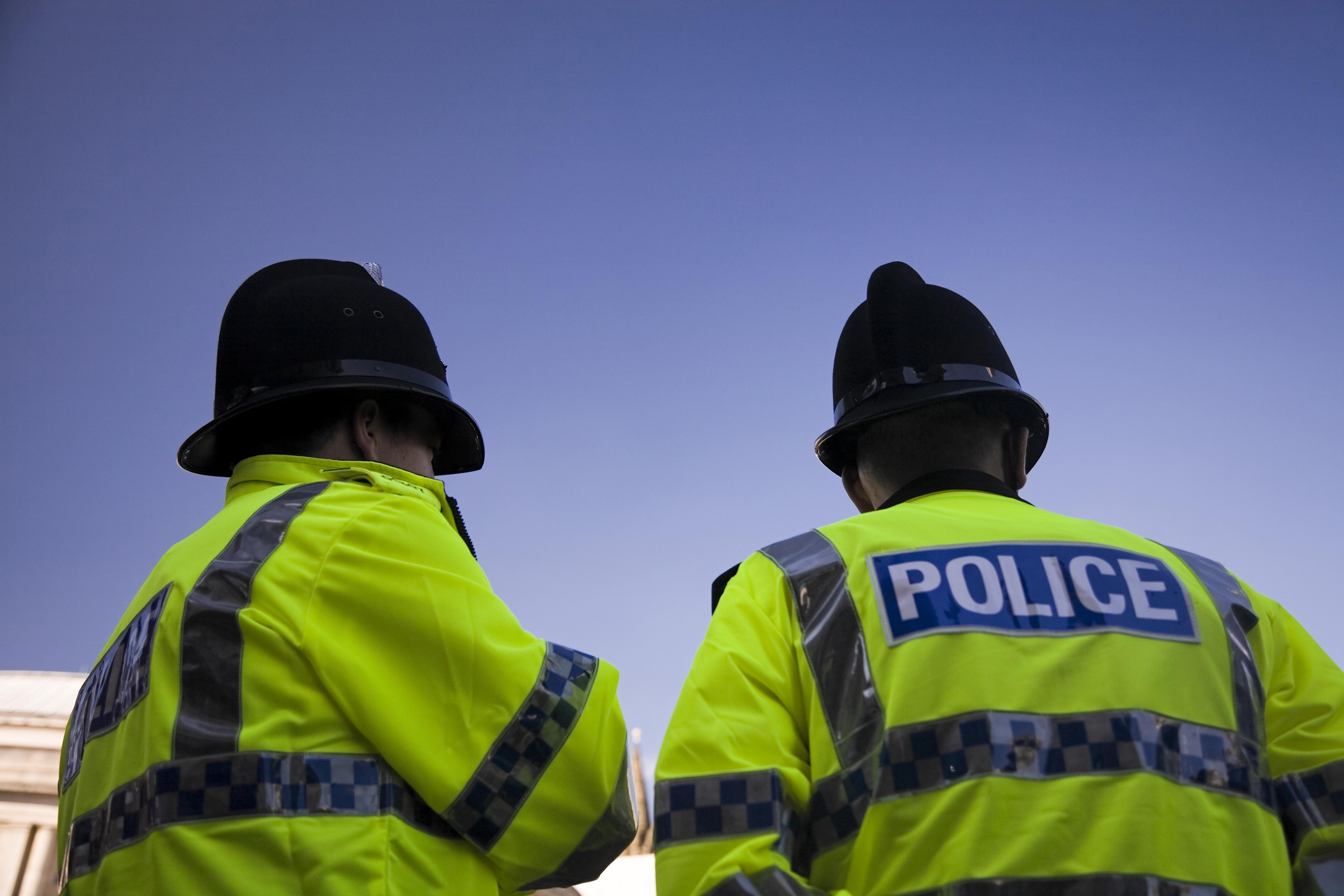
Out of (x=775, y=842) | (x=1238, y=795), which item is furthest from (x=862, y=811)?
(x=1238, y=795)

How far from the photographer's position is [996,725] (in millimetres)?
1774

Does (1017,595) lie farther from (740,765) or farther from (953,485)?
(740,765)

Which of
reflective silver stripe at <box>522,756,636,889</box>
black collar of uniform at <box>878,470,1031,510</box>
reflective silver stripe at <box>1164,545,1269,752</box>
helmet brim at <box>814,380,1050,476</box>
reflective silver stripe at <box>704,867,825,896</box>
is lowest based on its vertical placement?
reflective silver stripe at <box>704,867,825,896</box>

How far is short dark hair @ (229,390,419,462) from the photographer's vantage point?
255 cm

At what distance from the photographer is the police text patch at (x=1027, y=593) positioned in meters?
1.89

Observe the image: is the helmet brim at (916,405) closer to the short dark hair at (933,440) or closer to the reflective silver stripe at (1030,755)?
the short dark hair at (933,440)

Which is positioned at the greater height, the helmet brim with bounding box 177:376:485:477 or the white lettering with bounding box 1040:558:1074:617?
the helmet brim with bounding box 177:376:485:477

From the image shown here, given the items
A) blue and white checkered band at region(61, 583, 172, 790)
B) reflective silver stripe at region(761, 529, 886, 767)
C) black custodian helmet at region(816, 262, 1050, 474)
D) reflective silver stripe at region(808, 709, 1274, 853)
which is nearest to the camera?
reflective silver stripe at region(808, 709, 1274, 853)

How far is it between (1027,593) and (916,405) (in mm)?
679

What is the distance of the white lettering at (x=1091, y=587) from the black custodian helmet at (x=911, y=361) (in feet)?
1.99

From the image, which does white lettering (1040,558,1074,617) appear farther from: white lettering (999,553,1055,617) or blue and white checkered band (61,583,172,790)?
blue and white checkered band (61,583,172,790)

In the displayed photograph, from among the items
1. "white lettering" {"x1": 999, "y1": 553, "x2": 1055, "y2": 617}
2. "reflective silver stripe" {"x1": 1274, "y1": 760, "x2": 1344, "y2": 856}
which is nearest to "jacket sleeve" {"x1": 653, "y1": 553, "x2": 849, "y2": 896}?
"white lettering" {"x1": 999, "y1": 553, "x2": 1055, "y2": 617}

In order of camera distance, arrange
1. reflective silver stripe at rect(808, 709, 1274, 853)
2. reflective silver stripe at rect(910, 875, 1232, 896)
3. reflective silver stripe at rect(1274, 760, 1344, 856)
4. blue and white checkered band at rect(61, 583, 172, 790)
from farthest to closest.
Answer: blue and white checkered band at rect(61, 583, 172, 790) → reflective silver stripe at rect(1274, 760, 1344, 856) → reflective silver stripe at rect(808, 709, 1274, 853) → reflective silver stripe at rect(910, 875, 1232, 896)

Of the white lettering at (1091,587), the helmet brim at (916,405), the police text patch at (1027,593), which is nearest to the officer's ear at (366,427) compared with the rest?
the helmet brim at (916,405)
